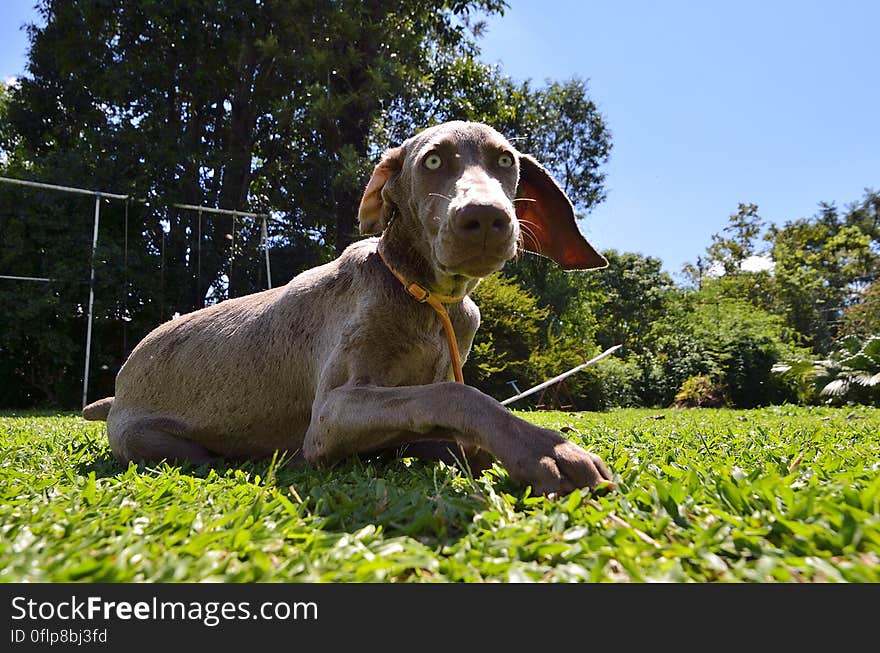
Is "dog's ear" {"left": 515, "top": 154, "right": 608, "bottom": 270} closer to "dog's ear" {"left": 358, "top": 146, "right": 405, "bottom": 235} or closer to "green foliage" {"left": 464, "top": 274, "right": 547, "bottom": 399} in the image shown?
"dog's ear" {"left": 358, "top": 146, "right": 405, "bottom": 235}

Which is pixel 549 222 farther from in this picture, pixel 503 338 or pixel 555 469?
pixel 503 338

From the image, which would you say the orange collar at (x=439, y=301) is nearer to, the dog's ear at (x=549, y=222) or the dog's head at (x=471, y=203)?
the dog's head at (x=471, y=203)

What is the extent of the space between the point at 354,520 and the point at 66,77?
20069mm

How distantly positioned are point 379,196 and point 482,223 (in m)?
0.95

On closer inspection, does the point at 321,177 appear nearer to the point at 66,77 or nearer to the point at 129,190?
the point at 129,190

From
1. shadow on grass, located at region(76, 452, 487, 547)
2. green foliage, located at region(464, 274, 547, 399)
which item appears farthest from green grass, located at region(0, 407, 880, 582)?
green foliage, located at region(464, 274, 547, 399)

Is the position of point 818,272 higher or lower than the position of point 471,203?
higher

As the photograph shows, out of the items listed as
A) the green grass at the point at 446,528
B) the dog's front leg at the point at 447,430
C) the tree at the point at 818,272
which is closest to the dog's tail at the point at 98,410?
the green grass at the point at 446,528

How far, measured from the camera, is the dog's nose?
1958 mm

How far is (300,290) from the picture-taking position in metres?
2.98

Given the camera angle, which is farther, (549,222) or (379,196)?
(549,222)

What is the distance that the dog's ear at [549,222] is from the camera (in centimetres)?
284

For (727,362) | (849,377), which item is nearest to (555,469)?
(849,377)

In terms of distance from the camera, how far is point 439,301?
8.39ft
